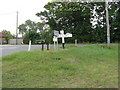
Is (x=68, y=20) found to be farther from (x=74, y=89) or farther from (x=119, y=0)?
(x=74, y=89)

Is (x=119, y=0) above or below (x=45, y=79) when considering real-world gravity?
above

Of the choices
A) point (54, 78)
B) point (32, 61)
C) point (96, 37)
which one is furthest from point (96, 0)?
point (54, 78)

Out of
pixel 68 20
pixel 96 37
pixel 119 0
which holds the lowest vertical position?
pixel 96 37

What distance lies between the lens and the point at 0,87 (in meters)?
4.26

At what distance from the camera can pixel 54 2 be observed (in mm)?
30141

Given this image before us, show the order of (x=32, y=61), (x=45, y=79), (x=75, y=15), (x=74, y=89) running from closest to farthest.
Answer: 1. (x=74, y=89)
2. (x=45, y=79)
3. (x=32, y=61)
4. (x=75, y=15)

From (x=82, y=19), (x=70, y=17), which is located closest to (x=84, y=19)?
(x=82, y=19)

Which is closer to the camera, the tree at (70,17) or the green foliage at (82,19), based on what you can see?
the green foliage at (82,19)

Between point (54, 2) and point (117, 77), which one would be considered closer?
point (117, 77)

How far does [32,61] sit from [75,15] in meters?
24.1

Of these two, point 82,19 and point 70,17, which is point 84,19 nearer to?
point 82,19

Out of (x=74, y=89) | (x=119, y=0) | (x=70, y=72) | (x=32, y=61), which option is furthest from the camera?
(x=119, y=0)

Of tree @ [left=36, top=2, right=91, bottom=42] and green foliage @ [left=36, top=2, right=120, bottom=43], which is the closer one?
green foliage @ [left=36, top=2, right=120, bottom=43]

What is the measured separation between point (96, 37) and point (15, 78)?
80.5 ft
